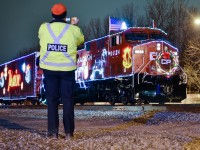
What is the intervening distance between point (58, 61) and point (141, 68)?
1413cm

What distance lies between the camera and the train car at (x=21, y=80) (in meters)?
28.4

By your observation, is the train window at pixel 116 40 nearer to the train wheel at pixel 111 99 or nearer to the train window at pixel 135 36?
the train window at pixel 135 36

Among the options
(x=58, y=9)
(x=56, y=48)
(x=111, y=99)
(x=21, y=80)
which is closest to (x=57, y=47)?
(x=56, y=48)

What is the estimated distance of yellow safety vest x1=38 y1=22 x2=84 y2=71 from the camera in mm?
5695

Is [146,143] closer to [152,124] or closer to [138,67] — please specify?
[152,124]

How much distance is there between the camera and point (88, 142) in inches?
195

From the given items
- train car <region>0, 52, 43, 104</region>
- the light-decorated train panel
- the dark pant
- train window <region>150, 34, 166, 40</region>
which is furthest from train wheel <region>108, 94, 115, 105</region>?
the dark pant

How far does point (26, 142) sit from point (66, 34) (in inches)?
65.1

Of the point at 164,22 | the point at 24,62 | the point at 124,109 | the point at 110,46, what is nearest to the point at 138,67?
the point at 110,46

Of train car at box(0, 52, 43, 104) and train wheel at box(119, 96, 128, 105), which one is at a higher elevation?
train car at box(0, 52, 43, 104)

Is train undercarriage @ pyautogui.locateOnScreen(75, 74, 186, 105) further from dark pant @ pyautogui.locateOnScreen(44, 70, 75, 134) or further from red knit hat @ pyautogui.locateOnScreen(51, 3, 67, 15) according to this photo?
red knit hat @ pyautogui.locateOnScreen(51, 3, 67, 15)

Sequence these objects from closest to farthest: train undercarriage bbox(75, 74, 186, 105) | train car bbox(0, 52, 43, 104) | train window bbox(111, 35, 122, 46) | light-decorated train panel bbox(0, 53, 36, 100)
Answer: train undercarriage bbox(75, 74, 186, 105) → train window bbox(111, 35, 122, 46) → train car bbox(0, 52, 43, 104) → light-decorated train panel bbox(0, 53, 36, 100)

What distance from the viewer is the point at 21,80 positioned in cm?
3081

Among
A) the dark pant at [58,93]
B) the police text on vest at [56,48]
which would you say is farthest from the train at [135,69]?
the police text on vest at [56,48]
